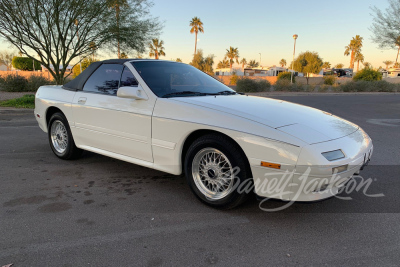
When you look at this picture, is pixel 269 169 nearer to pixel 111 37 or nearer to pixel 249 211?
pixel 249 211

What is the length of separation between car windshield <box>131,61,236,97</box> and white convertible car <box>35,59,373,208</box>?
0.05 feet

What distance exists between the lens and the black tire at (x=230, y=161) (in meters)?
2.91

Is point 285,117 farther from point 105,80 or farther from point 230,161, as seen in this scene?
point 105,80

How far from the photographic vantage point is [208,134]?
3145 millimetres

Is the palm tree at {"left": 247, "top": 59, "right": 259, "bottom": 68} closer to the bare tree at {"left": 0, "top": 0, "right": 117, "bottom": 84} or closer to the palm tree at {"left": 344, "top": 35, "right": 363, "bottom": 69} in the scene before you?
the palm tree at {"left": 344, "top": 35, "right": 363, "bottom": 69}

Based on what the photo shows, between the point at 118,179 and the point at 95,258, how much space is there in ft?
6.04

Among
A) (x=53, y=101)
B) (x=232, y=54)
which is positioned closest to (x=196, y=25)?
(x=232, y=54)

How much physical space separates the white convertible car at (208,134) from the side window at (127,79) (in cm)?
1

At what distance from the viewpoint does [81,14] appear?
12.1 m

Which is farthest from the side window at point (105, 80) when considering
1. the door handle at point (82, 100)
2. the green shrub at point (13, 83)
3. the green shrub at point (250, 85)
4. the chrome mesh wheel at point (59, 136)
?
the green shrub at point (250, 85)

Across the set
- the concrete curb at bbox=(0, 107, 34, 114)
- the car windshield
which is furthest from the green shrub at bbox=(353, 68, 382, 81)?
the car windshield

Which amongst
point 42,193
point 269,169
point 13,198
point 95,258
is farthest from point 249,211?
point 13,198

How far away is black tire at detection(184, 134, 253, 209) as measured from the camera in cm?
291

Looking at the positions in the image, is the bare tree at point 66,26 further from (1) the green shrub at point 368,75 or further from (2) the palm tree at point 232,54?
(2) the palm tree at point 232,54
